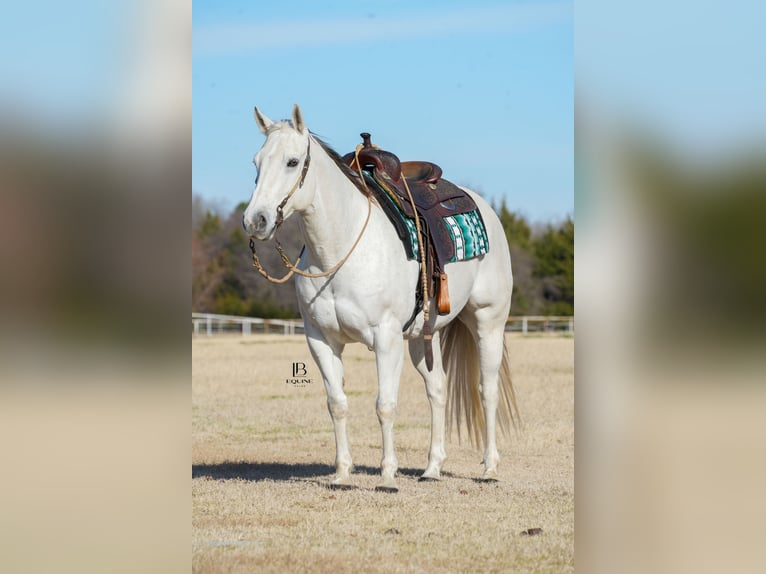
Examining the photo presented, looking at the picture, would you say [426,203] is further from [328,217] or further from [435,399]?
[435,399]

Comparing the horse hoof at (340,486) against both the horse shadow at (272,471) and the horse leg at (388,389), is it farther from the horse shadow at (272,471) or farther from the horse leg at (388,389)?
the horse shadow at (272,471)

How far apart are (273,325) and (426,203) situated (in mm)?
27399

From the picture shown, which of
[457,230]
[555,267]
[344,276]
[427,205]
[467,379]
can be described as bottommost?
[467,379]

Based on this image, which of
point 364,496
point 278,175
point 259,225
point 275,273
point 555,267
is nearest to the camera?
point 259,225

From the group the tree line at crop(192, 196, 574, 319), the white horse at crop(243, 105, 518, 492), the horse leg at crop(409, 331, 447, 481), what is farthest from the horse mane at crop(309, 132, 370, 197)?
the tree line at crop(192, 196, 574, 319)

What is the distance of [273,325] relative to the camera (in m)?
34.8

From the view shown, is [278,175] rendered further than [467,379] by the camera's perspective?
No

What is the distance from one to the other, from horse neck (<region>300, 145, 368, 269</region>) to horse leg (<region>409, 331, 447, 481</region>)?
4.91ft

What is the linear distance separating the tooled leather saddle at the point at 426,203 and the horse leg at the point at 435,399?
81cm

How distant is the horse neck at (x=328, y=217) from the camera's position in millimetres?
6797

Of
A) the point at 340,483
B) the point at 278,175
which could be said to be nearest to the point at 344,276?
the point at 278,175

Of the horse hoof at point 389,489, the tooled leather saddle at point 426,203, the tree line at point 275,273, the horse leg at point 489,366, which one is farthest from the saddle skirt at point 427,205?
the tree line at point 275,273
